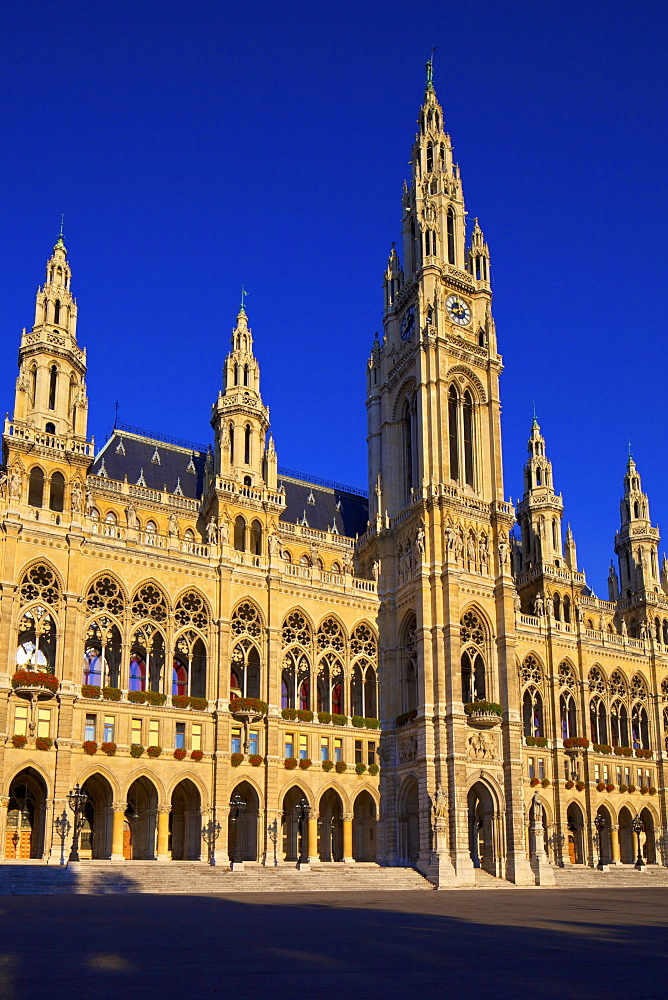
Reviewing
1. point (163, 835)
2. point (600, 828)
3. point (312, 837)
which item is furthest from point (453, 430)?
point (163, 835)

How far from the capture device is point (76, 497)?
5872 centimetres

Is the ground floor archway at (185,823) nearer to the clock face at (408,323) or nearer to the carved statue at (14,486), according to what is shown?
the carved statue at (14,486)

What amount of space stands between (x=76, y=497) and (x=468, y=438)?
102ft

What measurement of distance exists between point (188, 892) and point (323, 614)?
25.0 metres

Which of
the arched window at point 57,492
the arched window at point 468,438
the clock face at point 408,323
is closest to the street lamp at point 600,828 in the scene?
the arched window at point 468,438

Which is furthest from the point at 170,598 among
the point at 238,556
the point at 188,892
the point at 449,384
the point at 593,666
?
the point at 593,666

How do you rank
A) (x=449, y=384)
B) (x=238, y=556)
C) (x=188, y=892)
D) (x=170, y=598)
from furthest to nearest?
(x=449, y=384), (x=238, y=556), (x=170, y=598), (x=188, y=892)

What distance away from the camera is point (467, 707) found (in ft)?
210

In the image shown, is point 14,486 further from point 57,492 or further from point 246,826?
point 246,826

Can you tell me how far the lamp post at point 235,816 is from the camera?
173 feet

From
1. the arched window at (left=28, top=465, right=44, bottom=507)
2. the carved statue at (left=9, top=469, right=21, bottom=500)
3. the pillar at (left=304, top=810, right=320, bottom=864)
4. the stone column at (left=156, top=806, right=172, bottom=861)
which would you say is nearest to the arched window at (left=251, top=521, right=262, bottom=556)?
the arched window at (left=28, top=465, right=44, bottom=507)

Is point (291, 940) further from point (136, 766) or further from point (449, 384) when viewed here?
point (449, 384)

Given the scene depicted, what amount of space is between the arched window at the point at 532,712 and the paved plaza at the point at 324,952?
40757 millimetres

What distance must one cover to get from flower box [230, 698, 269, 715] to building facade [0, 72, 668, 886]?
0.20 metres
